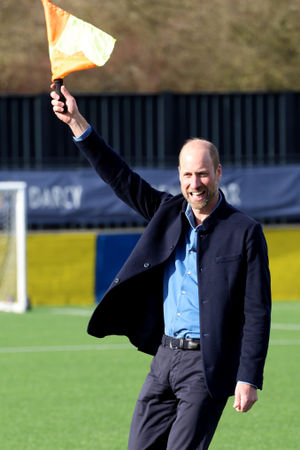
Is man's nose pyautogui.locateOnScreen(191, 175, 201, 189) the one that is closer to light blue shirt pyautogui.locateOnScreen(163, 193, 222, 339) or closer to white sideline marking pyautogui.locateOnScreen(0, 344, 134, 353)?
light blue shirt pyautogui.locateOnScreen(163, 193, 222, 339)

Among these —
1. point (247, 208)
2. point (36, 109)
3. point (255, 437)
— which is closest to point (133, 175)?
point (255, 437)

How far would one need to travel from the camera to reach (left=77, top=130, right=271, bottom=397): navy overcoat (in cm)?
561

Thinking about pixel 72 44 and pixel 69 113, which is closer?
pixel 72 44

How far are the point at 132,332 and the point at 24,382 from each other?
21.6 feet

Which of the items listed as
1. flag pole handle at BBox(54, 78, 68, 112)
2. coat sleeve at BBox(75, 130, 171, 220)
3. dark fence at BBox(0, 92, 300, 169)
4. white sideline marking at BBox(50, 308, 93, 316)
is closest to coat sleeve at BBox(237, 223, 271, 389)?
coat sleeve at BBox(75, 130, 171, 220)

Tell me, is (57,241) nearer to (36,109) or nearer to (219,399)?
(36,109)

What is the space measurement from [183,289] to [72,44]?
136 cm

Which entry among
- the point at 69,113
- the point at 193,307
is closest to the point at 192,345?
the point at 193,307

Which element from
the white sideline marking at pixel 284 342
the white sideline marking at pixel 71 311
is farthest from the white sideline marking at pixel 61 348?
the white sideline marking at pixel 71 311

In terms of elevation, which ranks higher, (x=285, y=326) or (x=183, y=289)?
(x=183, y=289)

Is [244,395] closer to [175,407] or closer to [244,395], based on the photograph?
[244,395]

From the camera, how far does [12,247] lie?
21062 millimetres

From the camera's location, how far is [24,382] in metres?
12.4

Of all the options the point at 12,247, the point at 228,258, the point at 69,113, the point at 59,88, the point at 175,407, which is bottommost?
the point at 12,247
